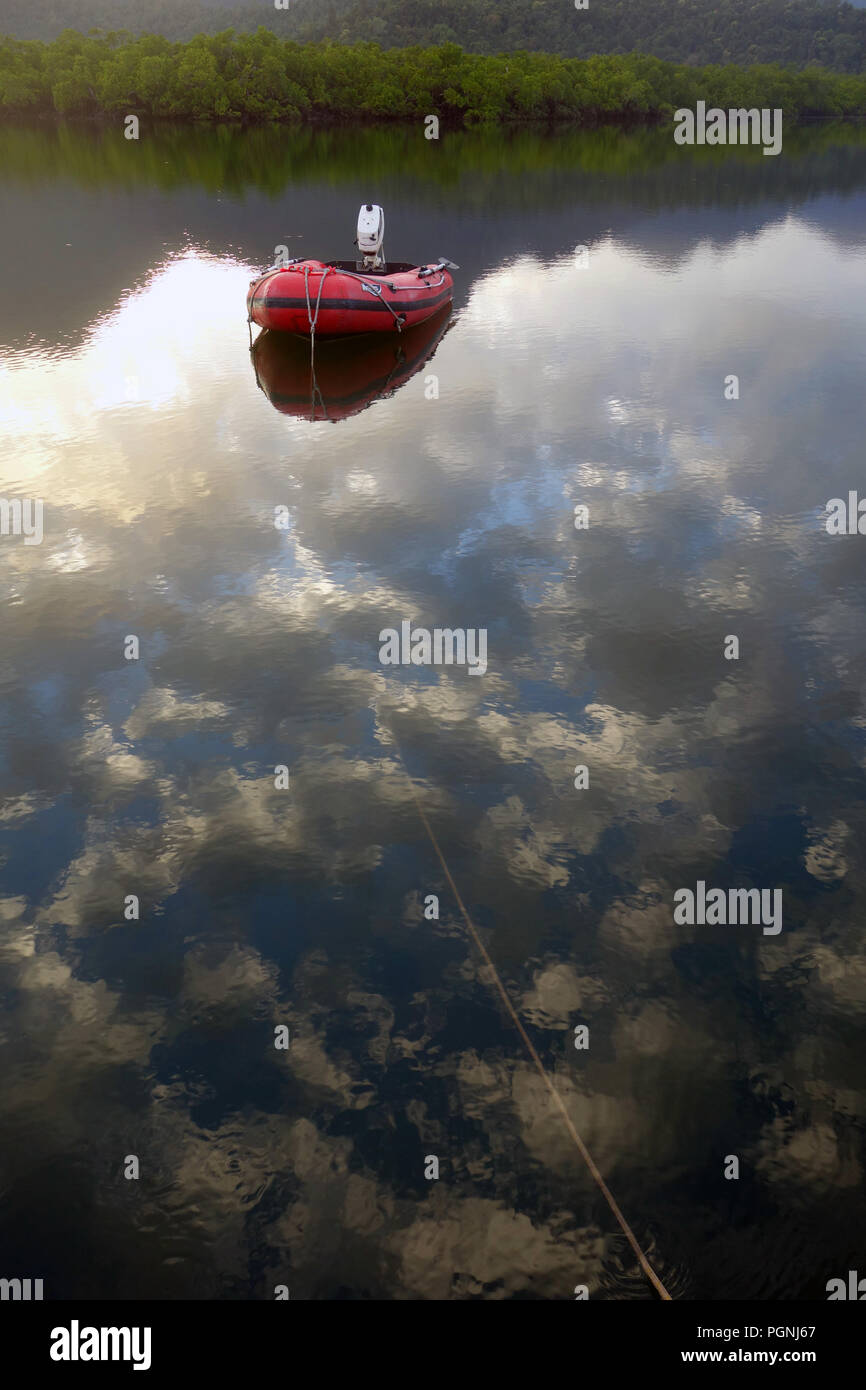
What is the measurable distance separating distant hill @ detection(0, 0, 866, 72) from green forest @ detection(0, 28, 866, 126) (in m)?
45.6

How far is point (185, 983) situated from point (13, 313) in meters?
25.6

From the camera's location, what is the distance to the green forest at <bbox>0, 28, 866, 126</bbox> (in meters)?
88.4

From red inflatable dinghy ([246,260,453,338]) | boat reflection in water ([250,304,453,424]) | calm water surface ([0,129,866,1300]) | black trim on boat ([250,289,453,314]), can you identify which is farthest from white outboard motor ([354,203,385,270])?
calm water surface ([0,129,866,1300])

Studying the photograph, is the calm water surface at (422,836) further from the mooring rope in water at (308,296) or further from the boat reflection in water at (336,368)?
the mooring rope in water at (308,296)

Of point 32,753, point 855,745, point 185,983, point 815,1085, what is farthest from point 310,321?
point 815,1085

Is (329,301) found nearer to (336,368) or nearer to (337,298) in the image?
(337,298)

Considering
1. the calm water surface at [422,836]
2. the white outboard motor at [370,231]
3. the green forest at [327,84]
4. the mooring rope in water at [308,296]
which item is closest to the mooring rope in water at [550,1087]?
the calm water surface at [422,836]

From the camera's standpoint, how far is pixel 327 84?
3750 inches

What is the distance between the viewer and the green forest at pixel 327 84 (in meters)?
88.4

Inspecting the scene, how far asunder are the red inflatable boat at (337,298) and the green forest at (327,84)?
7898 cm

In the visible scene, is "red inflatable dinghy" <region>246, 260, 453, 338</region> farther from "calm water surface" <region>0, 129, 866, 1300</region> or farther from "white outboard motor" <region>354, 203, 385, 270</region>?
"calm water surface" <region>0, 129, 866, 1300</region>

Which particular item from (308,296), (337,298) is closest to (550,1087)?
(308,296)

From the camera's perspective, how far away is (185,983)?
7797 millimetres
